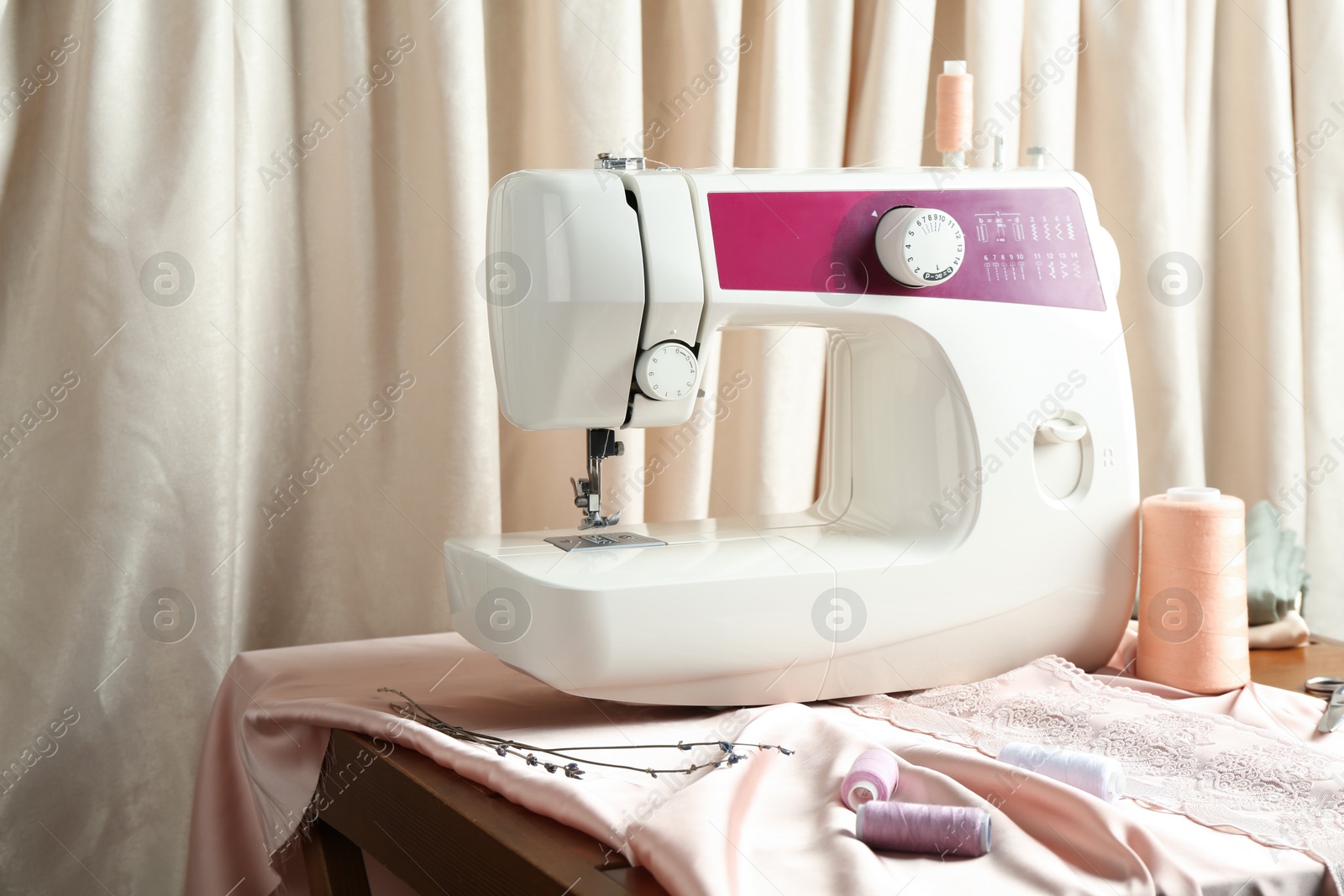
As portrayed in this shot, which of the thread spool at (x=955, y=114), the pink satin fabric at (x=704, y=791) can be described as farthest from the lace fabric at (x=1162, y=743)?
the thread spool at (x=955, y=114)

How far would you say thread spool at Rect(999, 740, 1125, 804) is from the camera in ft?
2.61

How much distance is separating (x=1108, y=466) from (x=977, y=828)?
575 millimetres

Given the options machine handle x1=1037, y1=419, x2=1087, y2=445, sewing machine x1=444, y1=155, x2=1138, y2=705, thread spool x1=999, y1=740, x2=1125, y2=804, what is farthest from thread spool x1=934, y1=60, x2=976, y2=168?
thread spool x1=999, y1=740, x2=1125, y2=804

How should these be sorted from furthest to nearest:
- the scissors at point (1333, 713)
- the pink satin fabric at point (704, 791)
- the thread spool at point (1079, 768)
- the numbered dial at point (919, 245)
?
the numbered dial at point (919, 245), the scissors at point (1333, 713), the thread spool at point (1079, 768), the pink satin fabric at point (704, 791)

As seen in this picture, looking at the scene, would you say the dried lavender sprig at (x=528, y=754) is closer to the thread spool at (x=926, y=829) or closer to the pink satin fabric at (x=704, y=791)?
the pink satin fabric at (x=704, y=791)

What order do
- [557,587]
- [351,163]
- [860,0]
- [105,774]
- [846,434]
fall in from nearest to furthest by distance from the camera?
[557,587] → [846,434] → [105,774] → [351,163] → [860,0]

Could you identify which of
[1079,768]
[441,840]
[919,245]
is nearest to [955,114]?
[919,245]

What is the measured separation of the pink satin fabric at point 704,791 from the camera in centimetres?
69

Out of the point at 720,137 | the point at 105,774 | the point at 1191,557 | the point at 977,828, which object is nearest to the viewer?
the point at 977,828

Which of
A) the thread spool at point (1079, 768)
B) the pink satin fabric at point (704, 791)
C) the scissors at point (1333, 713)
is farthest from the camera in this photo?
the scissors at point (1333, 713)

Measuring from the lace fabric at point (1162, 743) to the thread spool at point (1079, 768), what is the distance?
0.03m

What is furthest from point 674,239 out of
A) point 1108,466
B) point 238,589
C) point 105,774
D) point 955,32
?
point 955,32

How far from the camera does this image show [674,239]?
1029 mm

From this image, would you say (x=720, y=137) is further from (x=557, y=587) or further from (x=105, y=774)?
(x=105, y=774)
